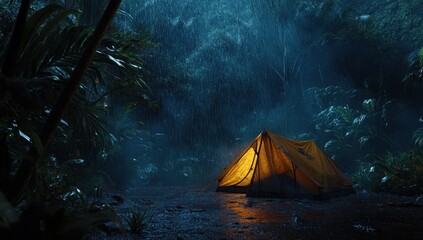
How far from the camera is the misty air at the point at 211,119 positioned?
→ 2.81m

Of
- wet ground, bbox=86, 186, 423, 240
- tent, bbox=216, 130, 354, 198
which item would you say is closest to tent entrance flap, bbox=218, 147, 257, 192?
tent, bbox=216, 130, 354, 198

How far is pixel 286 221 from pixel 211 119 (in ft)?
56.7

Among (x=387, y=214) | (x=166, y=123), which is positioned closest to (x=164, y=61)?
(x=166, y=123)

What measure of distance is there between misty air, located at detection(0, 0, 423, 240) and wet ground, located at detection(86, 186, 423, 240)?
4 centimetres

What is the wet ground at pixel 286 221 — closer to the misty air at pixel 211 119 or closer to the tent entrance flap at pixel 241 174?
the misty air at pixel 211 119

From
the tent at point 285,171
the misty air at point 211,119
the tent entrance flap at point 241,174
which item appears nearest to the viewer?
the misty air at point 211,119

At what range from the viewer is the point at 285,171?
8.97m

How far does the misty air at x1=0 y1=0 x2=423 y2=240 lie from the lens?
2.81m

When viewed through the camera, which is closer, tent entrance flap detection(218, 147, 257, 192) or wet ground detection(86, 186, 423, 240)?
wet ground detection(86, 186, 423, 240)

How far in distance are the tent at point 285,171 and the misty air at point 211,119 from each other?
0.13 feet

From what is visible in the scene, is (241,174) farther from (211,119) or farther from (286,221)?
(211,119)

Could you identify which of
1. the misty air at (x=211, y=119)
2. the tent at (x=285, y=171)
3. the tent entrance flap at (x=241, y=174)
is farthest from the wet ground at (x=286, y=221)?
the tent entrance flap at (x=241, y=174)

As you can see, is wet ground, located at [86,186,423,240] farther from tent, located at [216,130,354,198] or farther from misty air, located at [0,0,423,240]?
tent, located at [216,130,354,198]

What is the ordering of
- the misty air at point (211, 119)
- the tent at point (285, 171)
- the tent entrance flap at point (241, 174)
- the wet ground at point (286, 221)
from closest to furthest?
the misty air at point (211, 119) → the wet ground at point (286, 221) → the tent at point (285, 171) → the tent entrance flap at point (241, 174)
